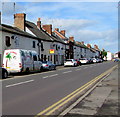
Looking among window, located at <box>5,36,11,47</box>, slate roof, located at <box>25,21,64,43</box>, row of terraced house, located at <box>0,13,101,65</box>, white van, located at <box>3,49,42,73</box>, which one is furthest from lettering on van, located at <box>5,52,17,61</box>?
slate roof, located at <box>25,21,64,43</box>

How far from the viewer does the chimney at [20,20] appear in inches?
1603

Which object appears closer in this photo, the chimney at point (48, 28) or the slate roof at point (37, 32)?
the slate roof at point (37, 32)

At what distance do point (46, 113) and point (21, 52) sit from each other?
14.7m

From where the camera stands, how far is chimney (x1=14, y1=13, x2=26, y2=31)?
1603 inches

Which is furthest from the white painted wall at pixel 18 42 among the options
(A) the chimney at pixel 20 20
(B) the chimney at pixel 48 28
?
(B) the chimney at pixel 48 28

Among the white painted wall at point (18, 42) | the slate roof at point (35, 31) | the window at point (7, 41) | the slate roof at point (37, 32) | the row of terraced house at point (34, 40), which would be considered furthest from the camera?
the slate roof at point (37, 32)

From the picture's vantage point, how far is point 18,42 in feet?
111

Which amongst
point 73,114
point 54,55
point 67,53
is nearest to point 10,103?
point 73,114

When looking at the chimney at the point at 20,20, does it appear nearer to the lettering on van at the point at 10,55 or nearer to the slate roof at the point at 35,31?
the slate roof at the point at 35,31

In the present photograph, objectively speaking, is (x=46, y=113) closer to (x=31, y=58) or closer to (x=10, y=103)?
(x=10, y=103)

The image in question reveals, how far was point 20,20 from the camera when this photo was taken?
135 feet

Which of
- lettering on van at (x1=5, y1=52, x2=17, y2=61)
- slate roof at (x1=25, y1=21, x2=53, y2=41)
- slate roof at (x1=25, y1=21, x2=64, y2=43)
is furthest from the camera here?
slate roof at (x1=25, y1=21, x2=64, y2=43)

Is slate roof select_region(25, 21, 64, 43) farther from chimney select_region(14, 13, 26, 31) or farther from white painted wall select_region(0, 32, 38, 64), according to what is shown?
white painted wall select_region(0, 32, 38, 64)

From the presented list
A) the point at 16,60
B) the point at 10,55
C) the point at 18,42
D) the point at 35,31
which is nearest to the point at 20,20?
the point at 35,31
